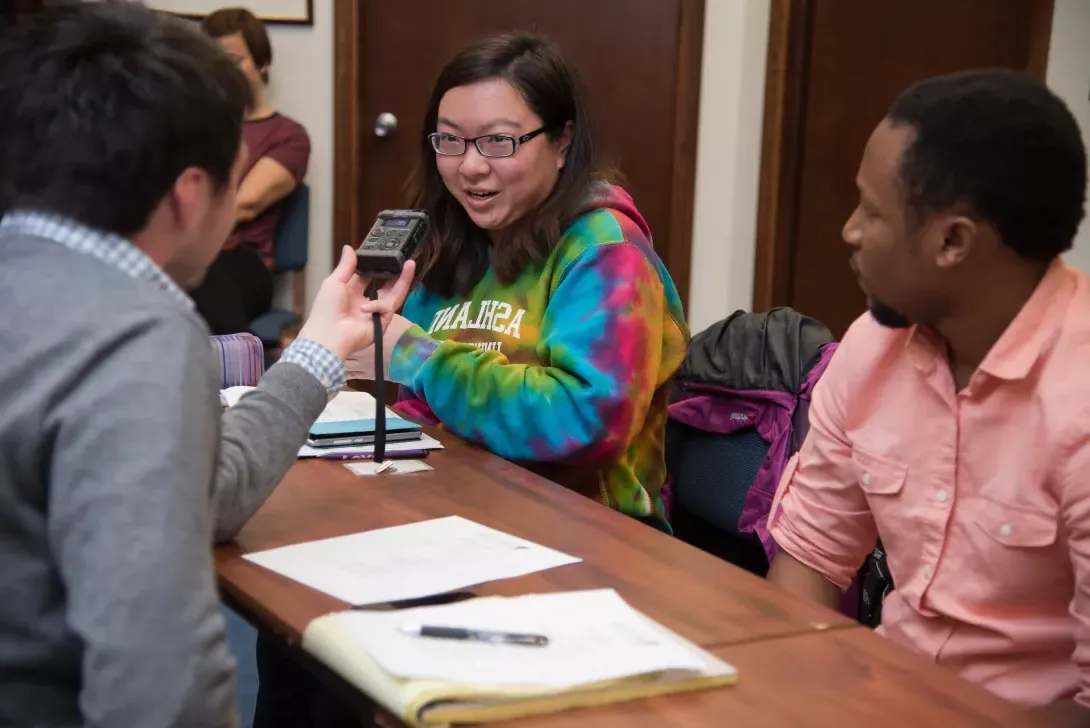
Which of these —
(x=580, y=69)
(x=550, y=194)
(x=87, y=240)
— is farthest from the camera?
(x=580, y=69)

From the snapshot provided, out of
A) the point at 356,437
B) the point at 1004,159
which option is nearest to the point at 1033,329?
the point at 1004,159

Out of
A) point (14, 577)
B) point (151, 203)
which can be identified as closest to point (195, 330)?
point (151, 203)

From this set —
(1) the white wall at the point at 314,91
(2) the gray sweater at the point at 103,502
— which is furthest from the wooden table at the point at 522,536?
(1) the white wall at the point at 314,91

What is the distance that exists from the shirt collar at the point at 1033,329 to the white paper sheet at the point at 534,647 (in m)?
0.46

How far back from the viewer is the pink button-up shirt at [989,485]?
1.19 metres

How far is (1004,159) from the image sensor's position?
1.18 metres

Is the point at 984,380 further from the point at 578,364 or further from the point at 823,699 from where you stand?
the point at 578,364

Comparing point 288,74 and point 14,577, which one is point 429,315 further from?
point 288,74

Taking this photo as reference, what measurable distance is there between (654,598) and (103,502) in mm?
547

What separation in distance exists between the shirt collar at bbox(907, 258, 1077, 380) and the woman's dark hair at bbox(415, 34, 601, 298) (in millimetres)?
803

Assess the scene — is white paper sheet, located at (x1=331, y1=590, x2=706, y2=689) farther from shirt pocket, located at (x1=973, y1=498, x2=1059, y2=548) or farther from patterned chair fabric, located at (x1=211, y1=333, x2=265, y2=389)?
patterned chair fabric, located at (x1=211, y1=333, x2=265, y2=389)

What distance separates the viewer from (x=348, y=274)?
152 centimetres

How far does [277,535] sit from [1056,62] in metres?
3.30

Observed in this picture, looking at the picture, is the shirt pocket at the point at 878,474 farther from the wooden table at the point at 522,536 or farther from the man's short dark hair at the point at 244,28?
the man's short dark hair at the point at 244,28
